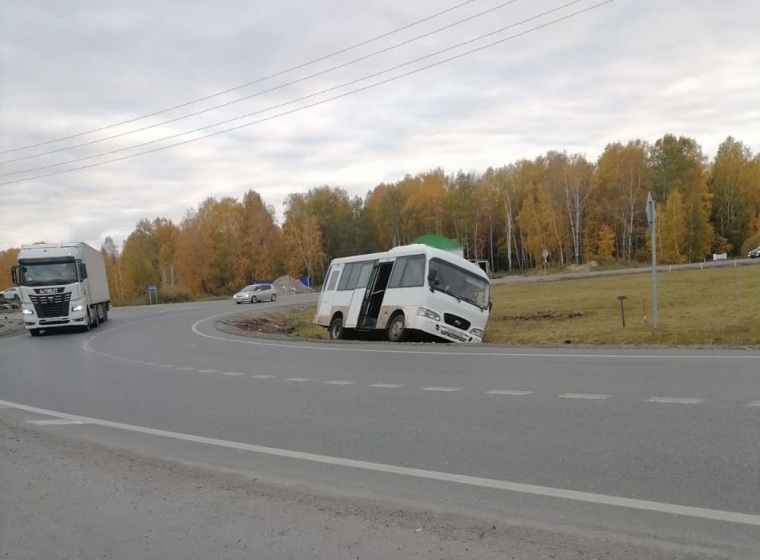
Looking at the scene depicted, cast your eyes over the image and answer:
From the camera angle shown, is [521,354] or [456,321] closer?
[521,354]

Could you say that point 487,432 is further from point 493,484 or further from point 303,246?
point 303,246

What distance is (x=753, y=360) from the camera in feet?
35.2

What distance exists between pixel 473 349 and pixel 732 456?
9513 millimetres

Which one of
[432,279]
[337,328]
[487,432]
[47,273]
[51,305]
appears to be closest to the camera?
[487,432]

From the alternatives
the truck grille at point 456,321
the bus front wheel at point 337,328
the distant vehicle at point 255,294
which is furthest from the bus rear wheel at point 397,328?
the distant vehicle at point 255,294

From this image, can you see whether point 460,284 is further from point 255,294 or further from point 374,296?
point 255,294

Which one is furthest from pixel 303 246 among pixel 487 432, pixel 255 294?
pixel 487 432

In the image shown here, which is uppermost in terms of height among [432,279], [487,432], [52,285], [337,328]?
[52,285]

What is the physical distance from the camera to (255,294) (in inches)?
2207

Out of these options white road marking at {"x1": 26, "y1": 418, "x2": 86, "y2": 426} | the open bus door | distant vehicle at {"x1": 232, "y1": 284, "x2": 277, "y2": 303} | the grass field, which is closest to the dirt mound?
distant vehicle at {"x1": 232, "y1": 284, "x2": 277, "y2": 303}

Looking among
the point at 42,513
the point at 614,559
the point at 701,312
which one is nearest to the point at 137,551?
the point at 42,513

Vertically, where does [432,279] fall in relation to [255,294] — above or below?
above

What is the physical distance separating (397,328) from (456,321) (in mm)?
1792

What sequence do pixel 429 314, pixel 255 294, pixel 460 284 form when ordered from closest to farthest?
1. pixel 429 314
2. pixel 460 284
3. pixel 255 294
